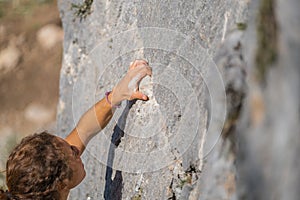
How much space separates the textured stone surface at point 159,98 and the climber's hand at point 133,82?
1.5 inches

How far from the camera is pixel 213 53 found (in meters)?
2.01

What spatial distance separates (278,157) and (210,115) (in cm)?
54

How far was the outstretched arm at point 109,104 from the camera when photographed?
251 cm

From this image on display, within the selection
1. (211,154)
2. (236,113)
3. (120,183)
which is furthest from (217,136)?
(120,183)

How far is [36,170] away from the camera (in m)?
2.12

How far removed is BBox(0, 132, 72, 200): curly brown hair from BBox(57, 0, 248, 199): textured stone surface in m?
0.36

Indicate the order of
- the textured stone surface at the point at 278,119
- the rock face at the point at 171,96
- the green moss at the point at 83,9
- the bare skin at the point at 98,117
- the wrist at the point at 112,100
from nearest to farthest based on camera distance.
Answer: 1. the textured stone surface at the point at 278,119
2. the rock face at the point at 171,96
3. the bare skin at the point at 98,117
4. the wrist at the point at 112,100
5. the green moss at the point at 83,9

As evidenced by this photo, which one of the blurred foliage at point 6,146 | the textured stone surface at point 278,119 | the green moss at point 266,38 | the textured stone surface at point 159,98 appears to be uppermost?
the blurred foliage at point 6,146

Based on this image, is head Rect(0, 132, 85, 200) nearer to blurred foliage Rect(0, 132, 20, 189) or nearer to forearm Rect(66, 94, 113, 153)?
forearm Rect(66, 94, 113, 153)

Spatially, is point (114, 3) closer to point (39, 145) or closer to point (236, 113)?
point (39, 145)

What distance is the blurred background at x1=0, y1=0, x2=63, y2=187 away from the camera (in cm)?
569

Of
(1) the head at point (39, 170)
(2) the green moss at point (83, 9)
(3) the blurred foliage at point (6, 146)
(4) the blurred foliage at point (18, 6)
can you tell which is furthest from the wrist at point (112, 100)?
(4) the blurred foliage at point (18, 6)

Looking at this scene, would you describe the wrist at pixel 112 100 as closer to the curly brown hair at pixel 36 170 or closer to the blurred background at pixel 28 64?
the curly brown hair at pixel 36 170

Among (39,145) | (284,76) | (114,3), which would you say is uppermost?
(114,3)
